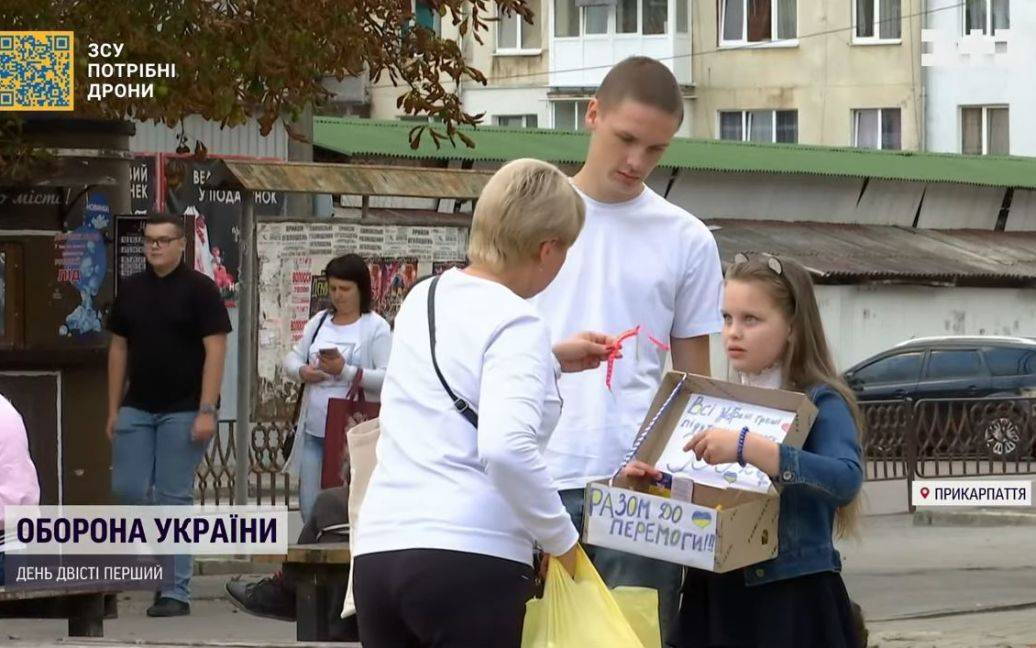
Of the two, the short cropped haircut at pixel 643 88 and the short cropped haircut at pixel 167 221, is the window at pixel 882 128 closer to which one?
the short cropped haircut at pixel 167 221

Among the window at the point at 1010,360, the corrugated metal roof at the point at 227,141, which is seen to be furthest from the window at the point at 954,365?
the corrugated metal roof at the point at 227,141

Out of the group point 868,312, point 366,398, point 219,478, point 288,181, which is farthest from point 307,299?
point 868,312

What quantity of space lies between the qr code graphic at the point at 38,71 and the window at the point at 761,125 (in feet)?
132

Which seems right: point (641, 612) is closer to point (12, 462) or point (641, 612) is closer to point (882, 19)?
point (12, 462)

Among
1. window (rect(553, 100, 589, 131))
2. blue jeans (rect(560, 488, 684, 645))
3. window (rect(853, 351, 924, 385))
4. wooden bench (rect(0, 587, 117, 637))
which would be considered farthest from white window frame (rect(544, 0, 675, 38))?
blue jeans (rect(560, 488, 684, 645))

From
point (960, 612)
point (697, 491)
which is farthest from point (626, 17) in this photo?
point (697, 491)

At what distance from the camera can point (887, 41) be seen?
50.1 meters

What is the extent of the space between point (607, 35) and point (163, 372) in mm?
44094

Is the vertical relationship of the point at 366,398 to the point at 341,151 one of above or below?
below

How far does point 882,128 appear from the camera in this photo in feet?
166

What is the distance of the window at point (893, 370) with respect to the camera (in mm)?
28391

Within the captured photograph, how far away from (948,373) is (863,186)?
419 inches

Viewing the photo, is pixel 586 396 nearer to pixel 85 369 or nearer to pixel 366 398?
pixel 366 398

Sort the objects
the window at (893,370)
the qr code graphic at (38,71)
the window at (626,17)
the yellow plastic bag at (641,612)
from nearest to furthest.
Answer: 1. the yellow plastic bag at (641,612)
2. the qr code graphic at (38,71)
3. the window at (893,370)
4. the window at (626,17)
